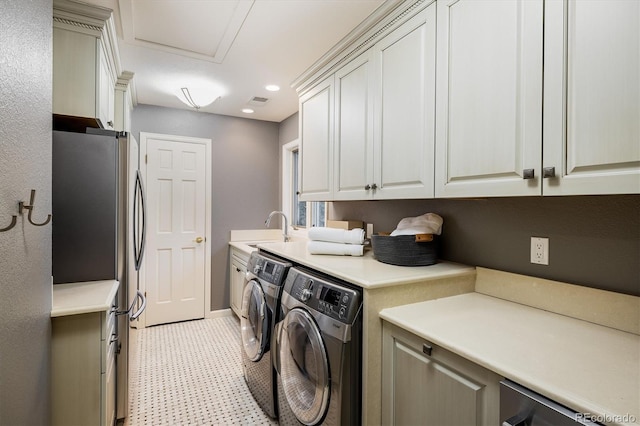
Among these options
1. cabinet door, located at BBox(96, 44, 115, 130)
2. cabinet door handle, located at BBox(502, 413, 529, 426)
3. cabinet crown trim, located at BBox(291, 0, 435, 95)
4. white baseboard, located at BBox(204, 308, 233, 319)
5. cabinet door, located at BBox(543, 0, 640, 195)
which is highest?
cabinet crown trim, located at BBox(291, 0, 435, 95)

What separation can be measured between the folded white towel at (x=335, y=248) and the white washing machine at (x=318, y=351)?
0.77 ft

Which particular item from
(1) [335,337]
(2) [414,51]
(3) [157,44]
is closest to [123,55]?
(3) [157,44]

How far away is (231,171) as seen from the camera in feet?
13.0

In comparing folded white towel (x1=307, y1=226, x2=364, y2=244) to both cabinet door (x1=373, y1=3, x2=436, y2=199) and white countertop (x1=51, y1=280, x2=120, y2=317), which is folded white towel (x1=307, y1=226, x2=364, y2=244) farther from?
white countertop (x1=51, y1=280, x2=120, y2=317)

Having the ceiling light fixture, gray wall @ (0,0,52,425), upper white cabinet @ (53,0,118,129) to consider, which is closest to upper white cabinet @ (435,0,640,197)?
gray wall @ (0,0,52,425)

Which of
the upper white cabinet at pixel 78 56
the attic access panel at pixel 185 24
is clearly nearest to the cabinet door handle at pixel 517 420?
the attic access panel at pixel 185 24

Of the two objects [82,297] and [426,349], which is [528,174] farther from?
[82,297]

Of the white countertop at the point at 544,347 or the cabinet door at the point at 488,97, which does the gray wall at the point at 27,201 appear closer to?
the white countertop at the point at 544,347

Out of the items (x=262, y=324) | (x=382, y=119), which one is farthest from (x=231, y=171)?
(x=382, y=119)

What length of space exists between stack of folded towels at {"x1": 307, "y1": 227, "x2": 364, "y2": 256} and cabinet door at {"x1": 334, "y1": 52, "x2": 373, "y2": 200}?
0.81ft

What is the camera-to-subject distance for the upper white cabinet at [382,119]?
1.58 m

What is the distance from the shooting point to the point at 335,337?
1.38 meters

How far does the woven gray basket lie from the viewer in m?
1.69

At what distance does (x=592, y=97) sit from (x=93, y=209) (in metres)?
2.19
